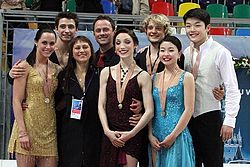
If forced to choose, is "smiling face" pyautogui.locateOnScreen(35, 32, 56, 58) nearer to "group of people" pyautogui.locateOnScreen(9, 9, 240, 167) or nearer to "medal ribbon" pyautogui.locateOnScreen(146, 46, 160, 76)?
"group of people" pyautogui.locateOnScreen(9, 9, 240, 167)

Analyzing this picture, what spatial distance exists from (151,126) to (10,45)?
2830 mm

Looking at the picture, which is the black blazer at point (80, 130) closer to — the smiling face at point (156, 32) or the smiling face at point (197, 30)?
the smiling face at point (156, 32)

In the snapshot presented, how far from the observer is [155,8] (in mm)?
7648

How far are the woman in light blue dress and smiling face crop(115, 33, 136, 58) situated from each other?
0.77 feet

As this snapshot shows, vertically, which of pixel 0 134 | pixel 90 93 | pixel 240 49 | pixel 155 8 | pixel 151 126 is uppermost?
pixel 155 8

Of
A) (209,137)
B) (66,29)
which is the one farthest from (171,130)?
(66,29)

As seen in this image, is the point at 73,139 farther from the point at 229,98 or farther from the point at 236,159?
the point at 236,159

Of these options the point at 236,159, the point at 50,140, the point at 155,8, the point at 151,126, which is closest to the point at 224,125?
the point at 151,126

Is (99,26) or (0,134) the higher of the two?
(99,26)

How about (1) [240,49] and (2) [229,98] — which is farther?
(1) [240,49]

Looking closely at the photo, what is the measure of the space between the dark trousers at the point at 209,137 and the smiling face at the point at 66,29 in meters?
1.32

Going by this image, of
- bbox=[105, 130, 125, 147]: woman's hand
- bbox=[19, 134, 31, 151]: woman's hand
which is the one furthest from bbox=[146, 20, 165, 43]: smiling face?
bbox=[19, 134, 31, 151]: woman's hand

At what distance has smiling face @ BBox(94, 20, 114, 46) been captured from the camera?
3955 millimetres

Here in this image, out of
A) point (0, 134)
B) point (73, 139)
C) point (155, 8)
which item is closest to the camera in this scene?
point (73, 139)
